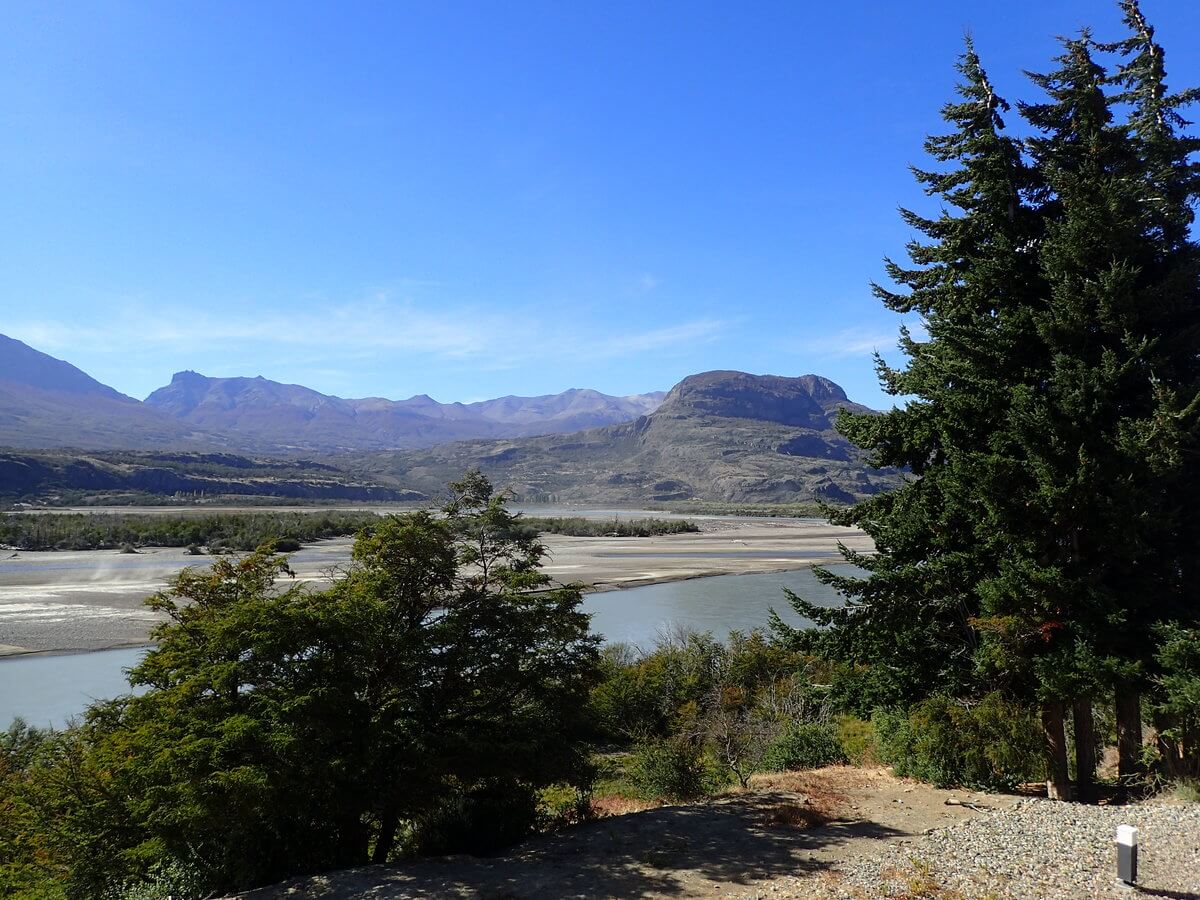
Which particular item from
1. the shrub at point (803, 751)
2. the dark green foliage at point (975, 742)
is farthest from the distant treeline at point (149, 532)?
the dark green foliage at point (975, 742)

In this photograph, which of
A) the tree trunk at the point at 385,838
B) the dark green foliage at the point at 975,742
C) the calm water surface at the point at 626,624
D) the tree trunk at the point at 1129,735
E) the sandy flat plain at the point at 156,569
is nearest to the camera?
the tree trunk at the point at 385,838

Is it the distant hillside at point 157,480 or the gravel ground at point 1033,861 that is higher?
the distant hillside at point 157,480

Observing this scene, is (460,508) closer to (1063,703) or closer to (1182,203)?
(1063,703)

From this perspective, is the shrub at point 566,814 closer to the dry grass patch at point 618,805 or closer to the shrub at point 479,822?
the shrub at point 479,822

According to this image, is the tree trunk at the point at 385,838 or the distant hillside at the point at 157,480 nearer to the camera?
the tree trunk at the point at 385,838

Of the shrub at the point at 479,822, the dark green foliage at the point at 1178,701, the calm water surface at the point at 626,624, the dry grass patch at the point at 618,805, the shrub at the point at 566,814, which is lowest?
the calm water surface at the point at 626,624

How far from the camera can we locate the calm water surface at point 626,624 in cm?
2555

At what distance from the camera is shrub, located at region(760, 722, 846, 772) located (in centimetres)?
1845

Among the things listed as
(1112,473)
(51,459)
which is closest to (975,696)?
(1112,473)

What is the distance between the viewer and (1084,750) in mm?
13133

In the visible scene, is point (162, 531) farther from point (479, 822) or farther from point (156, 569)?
point (479, 822)

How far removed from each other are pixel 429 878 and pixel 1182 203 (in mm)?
18790

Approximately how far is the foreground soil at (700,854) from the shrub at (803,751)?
15.2 feet

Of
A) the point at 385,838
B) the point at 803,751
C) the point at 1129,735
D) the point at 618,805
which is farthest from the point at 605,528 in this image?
the point at 385,838
